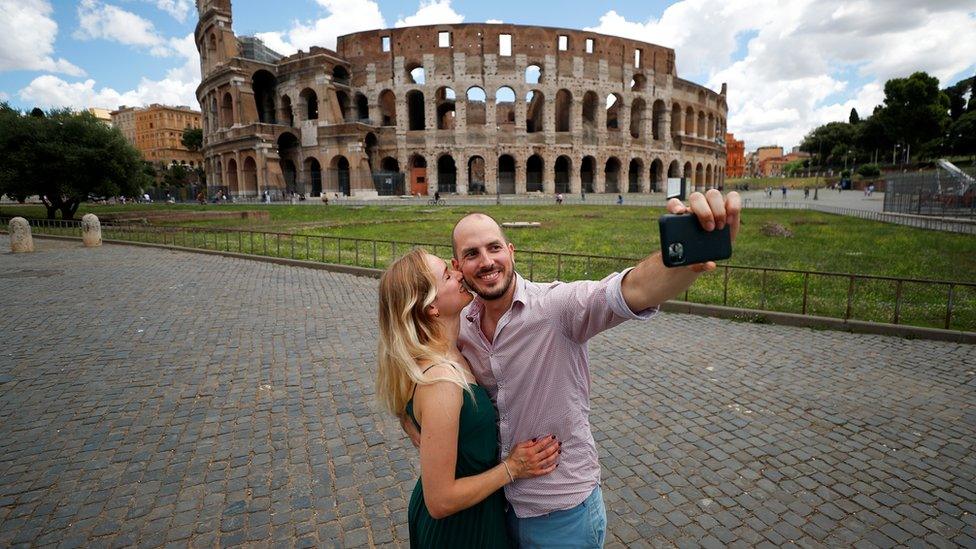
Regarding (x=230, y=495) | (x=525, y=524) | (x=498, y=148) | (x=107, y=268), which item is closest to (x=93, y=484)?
(x=230, y=495)

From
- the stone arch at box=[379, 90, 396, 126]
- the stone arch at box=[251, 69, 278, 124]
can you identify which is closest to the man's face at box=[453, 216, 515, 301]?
the stone arch at box=[379, 90, 396, 126]

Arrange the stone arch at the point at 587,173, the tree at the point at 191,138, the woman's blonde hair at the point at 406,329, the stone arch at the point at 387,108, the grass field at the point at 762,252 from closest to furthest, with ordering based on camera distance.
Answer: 1. the woman's blonde hair at the point at 406,329
2. the grass field at the point at 762,252
3. the stone arch at the point at 387,108
4. the stone arch at the point at 587,173
5. the tree at the point at 191,138

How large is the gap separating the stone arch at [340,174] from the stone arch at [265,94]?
9.88m

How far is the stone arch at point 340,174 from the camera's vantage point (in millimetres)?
42844

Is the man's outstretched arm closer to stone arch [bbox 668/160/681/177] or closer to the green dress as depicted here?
the green dress

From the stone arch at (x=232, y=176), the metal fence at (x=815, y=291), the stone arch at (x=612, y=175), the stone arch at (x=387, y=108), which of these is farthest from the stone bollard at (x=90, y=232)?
the stone arch at (x=612, y=175)

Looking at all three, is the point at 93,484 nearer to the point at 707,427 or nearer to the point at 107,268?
the point at 707,427

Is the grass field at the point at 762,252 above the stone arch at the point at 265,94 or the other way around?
the other way around

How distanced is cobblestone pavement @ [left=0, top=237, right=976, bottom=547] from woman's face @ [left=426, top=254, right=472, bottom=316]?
81.8 inches

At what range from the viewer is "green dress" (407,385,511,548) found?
1.56m

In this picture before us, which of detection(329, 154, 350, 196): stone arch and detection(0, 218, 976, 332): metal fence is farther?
detection(329, 154, 350, 196): stone arch

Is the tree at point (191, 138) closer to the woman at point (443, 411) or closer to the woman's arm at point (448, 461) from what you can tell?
the woman at point (443, 411)

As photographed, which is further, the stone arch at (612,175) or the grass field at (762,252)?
the stone arch at (612,175)

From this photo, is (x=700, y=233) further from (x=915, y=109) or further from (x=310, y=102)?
(x=915, y=109)
